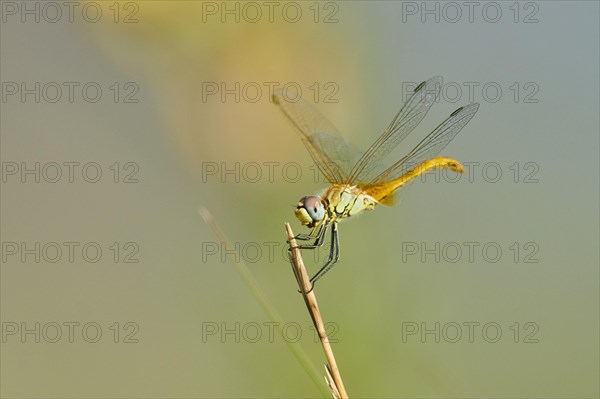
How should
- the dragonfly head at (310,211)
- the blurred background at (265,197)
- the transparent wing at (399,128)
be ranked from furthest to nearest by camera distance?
the blurred background at (265,197), the transparent wing at (399,128), the dragonfly head at (310,211)

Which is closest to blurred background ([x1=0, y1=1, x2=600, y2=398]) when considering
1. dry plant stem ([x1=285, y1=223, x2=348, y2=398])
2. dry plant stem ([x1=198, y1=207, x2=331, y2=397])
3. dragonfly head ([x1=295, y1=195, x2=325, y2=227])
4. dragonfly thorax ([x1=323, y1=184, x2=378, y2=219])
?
dragonfly thorax ([x1=323, y1=184, x2=378, y2=219])

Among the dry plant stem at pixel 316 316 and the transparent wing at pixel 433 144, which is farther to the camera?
the transparent wing at pixel 433 144

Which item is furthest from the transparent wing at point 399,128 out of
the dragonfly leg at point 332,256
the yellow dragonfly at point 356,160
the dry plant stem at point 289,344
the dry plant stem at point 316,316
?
the dry plant stem at point 289,344

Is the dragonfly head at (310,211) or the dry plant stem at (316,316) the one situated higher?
the dragonfly head at (310,211)

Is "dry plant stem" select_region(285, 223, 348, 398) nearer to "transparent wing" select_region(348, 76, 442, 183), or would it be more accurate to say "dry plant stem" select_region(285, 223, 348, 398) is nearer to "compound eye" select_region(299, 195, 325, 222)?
"compound eye" select_region(299, 195, 325, 222)

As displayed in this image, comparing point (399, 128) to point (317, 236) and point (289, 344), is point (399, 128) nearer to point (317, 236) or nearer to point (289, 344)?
point (317, 236)

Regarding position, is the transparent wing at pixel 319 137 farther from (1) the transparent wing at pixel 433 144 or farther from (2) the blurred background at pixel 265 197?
(2) the blurred background at pixel 265 197

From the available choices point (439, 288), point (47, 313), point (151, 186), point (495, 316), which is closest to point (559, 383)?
point (495, 316)
